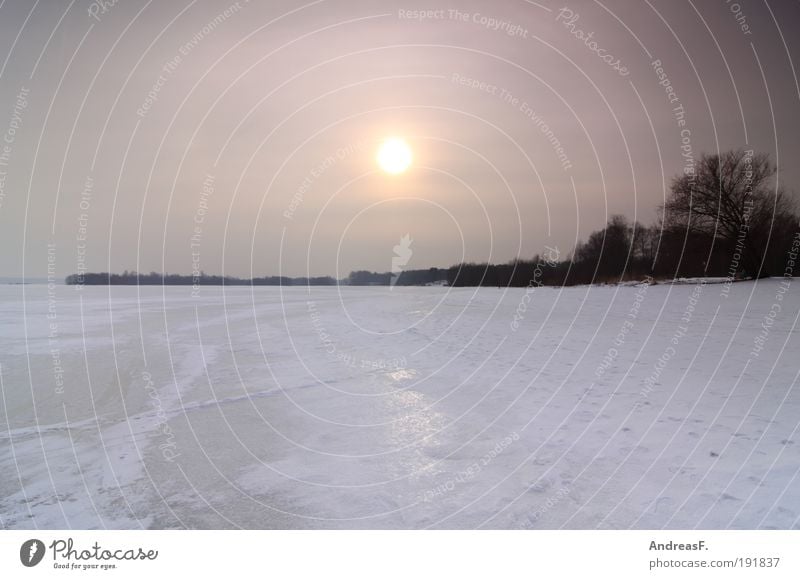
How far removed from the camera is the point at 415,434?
689cm

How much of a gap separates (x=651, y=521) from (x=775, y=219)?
4123cm

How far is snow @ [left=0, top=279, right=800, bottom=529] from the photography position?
4.88m

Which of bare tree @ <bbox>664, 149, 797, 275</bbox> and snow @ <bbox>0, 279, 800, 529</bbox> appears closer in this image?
snow @ <bbox>0, 279, 800, 529</bbox>

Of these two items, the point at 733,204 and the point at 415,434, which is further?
the point at 733,204

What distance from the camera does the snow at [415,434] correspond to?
4879 millimetres

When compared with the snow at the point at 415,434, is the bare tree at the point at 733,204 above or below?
above

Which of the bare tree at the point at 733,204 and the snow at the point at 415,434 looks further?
the bare tree at the point at 733,204

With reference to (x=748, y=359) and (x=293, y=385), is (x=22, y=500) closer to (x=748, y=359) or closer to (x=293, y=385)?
(x=293, y=385)

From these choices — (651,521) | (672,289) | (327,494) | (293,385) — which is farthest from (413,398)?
(672,289)

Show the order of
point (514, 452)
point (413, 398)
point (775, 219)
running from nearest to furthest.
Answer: point (514, 452) < point (413, 398) < point (775, 219)

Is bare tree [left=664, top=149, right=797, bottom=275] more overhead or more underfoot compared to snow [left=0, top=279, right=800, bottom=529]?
more overhead

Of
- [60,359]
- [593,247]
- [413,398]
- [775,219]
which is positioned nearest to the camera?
[413,398]

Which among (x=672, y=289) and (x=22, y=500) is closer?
(x=22, y=500)

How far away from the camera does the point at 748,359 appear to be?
10.2 meters
